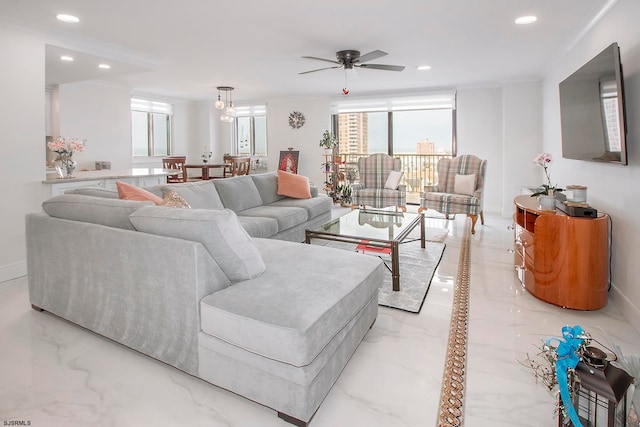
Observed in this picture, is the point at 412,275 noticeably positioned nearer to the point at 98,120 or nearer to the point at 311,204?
the point at 311,204

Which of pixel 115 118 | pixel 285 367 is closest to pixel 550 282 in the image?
pixel 285 367

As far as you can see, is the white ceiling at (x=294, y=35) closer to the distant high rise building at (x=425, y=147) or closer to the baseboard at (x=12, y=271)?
the distant high rise building at (x=425, y=147)

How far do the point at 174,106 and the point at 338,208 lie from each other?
4465 millimetres

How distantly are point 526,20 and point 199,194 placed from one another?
3530mm

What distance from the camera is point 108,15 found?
3.30 metres

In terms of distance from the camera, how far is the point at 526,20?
11.3 ft

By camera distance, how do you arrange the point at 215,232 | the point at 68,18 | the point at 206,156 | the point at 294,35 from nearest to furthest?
the point at 215,232
the point at 68,18
the point at 294,35
the point at 206,156

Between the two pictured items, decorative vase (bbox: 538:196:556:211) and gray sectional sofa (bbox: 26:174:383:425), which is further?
decorative vase (bbox: 538:196:556:211)

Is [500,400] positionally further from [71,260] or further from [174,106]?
[174,106]

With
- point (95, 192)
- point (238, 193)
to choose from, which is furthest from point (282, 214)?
point (95, 192)

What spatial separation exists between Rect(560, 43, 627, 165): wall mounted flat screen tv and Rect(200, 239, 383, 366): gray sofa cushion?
6.42ft

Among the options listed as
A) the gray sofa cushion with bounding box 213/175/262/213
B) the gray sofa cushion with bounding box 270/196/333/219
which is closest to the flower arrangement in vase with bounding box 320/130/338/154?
the gray sofa cushion with bounding box 270/196/333/219

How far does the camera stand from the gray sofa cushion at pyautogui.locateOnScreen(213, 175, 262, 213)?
13.8ft

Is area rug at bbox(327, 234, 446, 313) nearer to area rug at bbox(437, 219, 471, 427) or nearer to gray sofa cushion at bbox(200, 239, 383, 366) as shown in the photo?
area rug at bbox(437, 219, 471, 427)
